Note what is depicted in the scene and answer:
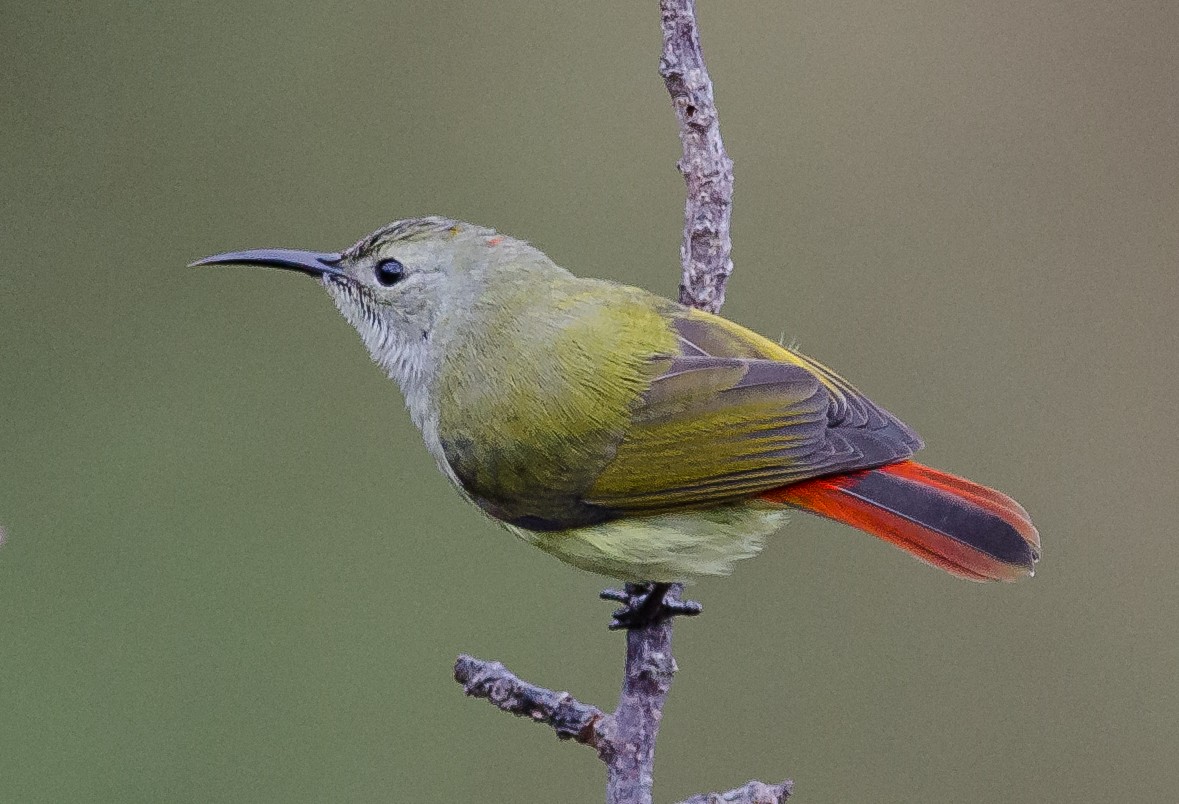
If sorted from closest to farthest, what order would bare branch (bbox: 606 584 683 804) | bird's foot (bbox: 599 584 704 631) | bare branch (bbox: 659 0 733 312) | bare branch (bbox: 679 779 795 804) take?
bare branch (bbox: 679 779 795 804) → bare branch (bbox: 606 584 683 804) → bare branch (bbox: 659 0 733 312) → bird's foot (bbox: 599 584 704 631)

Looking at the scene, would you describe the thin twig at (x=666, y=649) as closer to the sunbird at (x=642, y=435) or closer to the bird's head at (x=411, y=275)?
the sunbird at (x=642, y=435)

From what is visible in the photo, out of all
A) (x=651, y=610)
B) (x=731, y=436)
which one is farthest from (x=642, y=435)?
(x=651, y=610)

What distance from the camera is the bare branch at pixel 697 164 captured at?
2902 mm

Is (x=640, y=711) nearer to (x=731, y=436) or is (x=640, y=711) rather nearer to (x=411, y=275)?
(x=731, y=436)

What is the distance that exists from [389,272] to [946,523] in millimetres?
1340

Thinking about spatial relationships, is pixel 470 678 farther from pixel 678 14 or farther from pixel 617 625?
pixel 678 14

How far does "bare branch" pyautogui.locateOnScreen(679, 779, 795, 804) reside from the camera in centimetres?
246

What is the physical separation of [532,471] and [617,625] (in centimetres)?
43

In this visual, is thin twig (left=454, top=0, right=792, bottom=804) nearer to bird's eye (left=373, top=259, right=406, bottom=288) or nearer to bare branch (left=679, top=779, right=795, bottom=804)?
bare branch (left=679, top=779, right=795, bottom=804)

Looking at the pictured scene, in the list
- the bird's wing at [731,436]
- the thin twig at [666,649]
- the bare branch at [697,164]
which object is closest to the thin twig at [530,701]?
the thin twig at [666,649]

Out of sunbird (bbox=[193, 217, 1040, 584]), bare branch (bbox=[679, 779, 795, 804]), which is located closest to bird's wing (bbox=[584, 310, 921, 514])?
sunbird (bbox=[193, 217, 1040, 584])

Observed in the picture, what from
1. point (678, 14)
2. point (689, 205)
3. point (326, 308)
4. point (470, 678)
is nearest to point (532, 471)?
point (470, 678)

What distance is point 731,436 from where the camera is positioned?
285cm

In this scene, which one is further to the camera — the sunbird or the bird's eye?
the bird's eye
